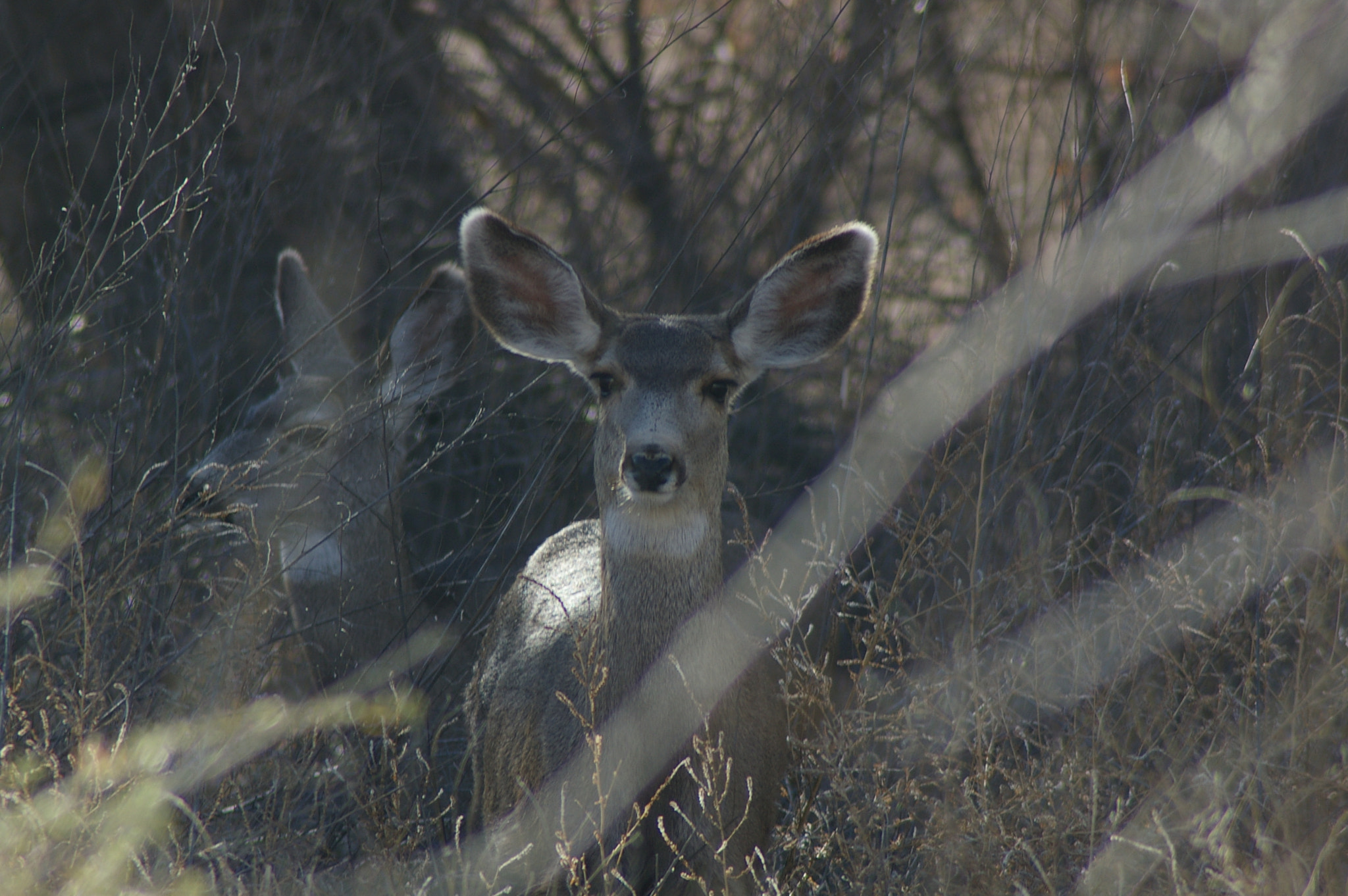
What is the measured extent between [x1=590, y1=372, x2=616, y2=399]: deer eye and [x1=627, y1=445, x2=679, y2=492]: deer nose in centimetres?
48

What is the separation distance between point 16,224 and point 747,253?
3.90 m

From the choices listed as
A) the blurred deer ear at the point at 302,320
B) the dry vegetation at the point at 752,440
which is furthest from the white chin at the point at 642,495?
the blurred deer ear at the point at 302,320

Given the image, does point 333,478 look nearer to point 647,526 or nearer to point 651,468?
point 647,526

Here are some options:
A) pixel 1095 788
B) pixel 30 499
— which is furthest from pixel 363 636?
pixel 1095 788

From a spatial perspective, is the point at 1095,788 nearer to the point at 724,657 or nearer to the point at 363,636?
the point at 724,657

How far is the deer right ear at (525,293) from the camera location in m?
4.00

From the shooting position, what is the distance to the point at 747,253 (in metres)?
6.38

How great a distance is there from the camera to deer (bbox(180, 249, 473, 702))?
15.3ft

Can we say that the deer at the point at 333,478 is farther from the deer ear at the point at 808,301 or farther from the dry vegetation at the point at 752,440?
the deer ear at the point at 808,301

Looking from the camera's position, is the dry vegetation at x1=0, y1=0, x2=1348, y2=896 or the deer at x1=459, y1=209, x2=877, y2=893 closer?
the dry vegetation at x1=0, y1=0, x2=1348, y2=896

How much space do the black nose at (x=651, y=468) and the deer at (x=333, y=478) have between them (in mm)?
1179

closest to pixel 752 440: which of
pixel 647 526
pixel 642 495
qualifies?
pixel 647 526

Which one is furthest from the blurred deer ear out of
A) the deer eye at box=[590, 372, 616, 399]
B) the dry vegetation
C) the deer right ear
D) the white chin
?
the white chin

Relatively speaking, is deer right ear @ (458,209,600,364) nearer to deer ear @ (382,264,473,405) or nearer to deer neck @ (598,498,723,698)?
deer neck @ (598,498,723,698)
